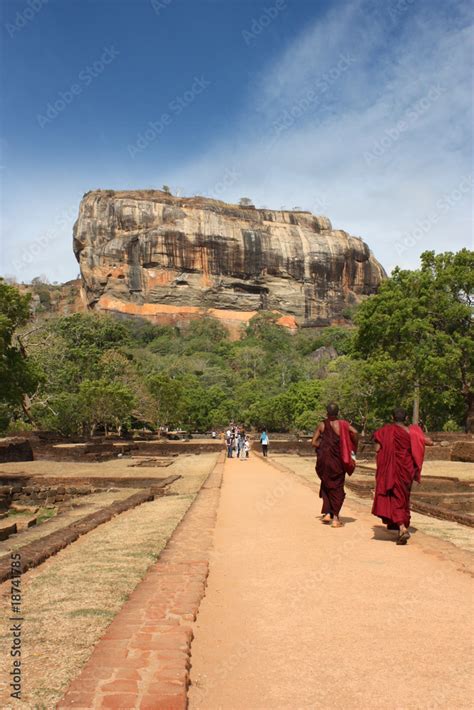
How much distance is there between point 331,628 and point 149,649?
3.85 feet

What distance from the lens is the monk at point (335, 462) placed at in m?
7.05

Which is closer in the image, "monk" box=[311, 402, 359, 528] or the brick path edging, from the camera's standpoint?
the brick path edging

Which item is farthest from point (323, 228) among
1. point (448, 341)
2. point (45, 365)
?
point (448, 341)

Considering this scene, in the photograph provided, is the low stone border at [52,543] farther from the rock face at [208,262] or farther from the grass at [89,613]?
the rock face at [208,262]

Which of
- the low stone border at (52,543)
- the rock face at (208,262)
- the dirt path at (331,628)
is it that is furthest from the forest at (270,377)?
the rock face at (208,262)

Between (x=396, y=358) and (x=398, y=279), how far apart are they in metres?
3.65

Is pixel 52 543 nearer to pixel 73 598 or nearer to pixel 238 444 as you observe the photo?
pixel 73 598

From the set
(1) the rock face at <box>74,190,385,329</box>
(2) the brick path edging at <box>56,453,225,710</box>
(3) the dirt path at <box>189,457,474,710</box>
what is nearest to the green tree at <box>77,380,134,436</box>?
(3) the dirt path at <box>189,457,474,710</box>

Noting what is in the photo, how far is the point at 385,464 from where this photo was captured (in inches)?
254

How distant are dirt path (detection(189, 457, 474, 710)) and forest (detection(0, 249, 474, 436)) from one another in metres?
11.7

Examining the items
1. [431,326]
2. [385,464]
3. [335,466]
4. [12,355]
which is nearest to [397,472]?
[385,464]

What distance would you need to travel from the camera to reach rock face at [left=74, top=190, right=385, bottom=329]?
3807 inches

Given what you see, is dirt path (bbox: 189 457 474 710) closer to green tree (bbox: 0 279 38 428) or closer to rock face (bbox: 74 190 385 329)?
green tree (bbox: 0 279 38 428)

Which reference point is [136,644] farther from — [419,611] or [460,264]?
[460,264]
